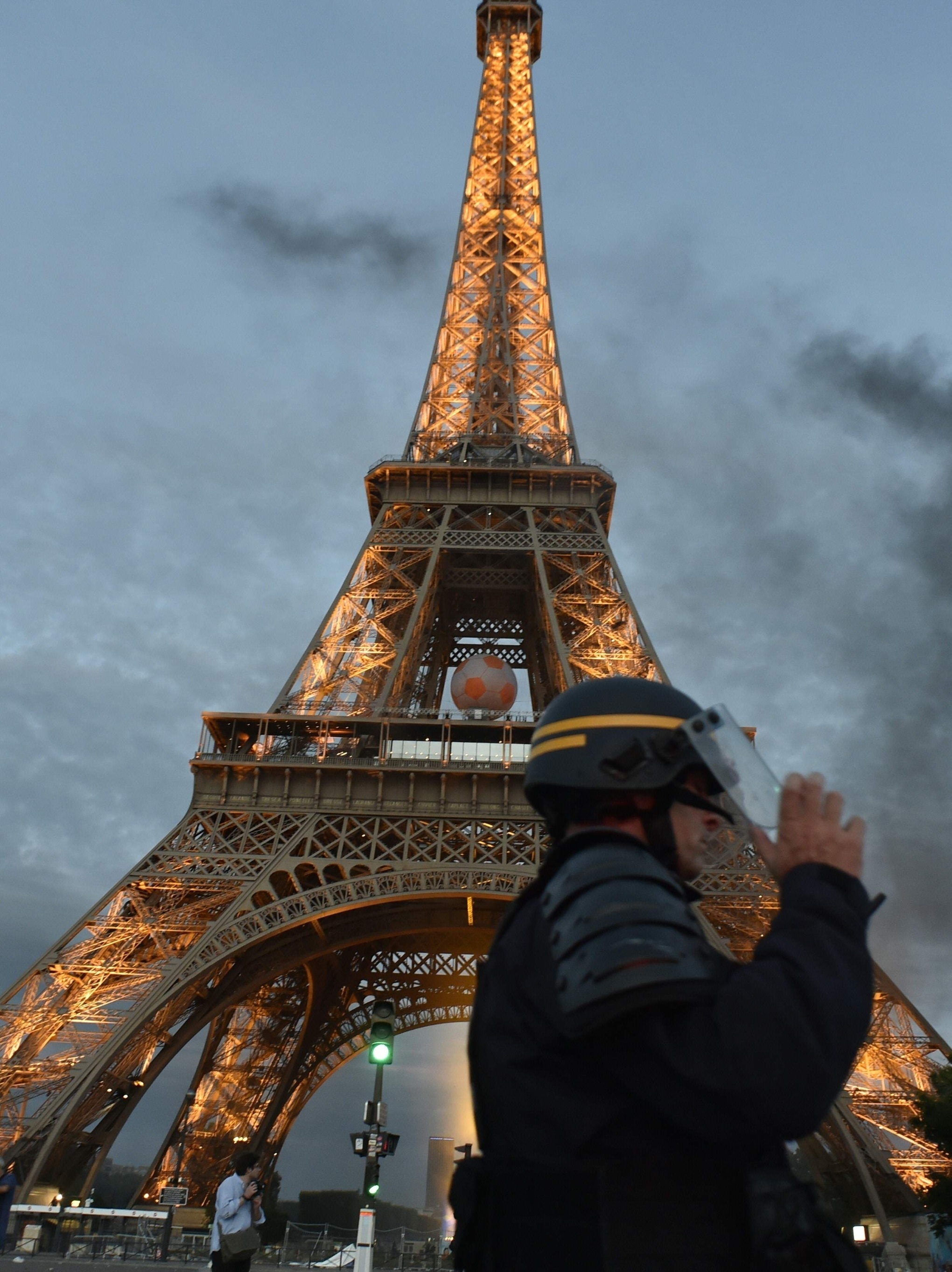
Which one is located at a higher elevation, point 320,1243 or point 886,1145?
point 886,1145

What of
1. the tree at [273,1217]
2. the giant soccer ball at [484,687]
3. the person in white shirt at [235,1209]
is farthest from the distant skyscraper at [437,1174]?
the person in white shirt at [235,1209]

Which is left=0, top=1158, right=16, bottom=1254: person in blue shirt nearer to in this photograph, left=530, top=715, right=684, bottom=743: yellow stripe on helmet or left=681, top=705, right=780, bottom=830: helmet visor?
left=530, top=715, right=684, bottom=743: yellow stripe on helmet

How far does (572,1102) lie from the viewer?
1.86 m

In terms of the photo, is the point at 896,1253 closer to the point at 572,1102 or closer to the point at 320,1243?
the point at 320,1243

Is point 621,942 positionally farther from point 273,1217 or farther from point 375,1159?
point 273,1217

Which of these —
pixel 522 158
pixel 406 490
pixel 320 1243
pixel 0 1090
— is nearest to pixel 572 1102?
pixel 0 1090

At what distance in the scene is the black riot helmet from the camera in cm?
221

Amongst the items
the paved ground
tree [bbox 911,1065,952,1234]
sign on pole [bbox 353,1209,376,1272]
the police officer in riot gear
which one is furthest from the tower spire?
the police officer in riot gear

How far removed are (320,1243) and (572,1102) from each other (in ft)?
90.1

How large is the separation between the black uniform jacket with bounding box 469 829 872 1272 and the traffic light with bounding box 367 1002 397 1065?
12.2 metres

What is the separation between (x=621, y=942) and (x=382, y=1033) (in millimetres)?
12787

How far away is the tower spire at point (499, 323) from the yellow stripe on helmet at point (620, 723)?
3394 cm

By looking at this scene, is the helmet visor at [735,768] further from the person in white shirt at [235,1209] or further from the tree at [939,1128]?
the tree at [939,1128]

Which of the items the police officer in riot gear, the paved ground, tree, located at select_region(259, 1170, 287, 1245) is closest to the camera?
the police officer in riot gear
